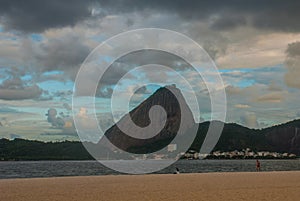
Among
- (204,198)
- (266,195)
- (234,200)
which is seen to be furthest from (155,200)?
(266,195)

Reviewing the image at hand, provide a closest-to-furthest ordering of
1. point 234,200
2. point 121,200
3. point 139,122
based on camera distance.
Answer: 1. point 234,200
2. point 121,200
3. point 139,122

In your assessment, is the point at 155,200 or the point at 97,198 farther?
the point at 97,198

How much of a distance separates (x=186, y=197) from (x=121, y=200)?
11.4ft

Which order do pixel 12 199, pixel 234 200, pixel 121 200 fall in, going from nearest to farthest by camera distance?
pixel 234 200 → pixel 121 200 → pixel 12 199

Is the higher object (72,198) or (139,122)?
(139,122)

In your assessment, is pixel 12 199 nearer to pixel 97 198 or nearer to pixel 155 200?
pixel 97 198

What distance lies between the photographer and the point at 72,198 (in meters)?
22.9

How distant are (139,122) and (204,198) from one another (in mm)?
178262

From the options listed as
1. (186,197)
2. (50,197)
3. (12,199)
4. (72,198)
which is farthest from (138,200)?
(12,199)

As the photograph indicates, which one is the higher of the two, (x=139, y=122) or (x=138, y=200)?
(x=139, y=122)

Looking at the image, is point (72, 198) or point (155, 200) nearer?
point (155, 200)

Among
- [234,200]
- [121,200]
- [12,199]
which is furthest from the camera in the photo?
[12,199]

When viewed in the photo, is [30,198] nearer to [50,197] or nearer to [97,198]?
[50,197]

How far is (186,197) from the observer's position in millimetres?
22016
